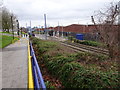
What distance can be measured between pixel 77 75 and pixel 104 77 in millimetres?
730

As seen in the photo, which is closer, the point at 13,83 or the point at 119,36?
the point at 13,83

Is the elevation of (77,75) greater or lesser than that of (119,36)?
lesser

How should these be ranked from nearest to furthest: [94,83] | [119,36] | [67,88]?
[94,83]
[67,88]
[119,36]

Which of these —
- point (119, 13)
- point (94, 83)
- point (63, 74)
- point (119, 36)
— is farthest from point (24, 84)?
point (119, 13)

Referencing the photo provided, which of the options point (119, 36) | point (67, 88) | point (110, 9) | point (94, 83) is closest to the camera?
point (94, 83)

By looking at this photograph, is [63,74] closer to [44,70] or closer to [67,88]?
[67,88]

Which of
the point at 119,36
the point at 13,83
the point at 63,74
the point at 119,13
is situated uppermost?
the point at 119,13

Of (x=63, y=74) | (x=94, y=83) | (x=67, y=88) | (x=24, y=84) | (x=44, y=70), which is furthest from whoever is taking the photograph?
(x=44, y=70)

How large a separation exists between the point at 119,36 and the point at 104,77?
2.91 m

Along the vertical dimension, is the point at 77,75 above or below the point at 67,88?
above

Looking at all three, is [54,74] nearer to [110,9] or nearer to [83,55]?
[83,55]

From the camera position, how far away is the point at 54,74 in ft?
18.0

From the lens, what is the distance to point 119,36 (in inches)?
232

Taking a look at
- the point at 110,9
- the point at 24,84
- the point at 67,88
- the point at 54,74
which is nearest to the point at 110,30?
the point at 110,9
